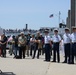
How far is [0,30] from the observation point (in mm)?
14156

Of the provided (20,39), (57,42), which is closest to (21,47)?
(20,39)

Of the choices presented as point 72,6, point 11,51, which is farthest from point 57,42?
point 72,6

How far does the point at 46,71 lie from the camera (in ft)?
48.1

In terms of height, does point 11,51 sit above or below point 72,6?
below

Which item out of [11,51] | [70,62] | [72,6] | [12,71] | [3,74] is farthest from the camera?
[72,6]

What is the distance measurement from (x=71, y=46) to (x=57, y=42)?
93 cm

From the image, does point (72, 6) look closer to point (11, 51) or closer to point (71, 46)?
point (11, 51)

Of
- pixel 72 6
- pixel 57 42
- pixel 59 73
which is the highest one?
pixel 72 6

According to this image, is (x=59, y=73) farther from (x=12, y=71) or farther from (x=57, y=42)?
(x=57, y=42)

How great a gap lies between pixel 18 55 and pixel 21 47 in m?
0.56

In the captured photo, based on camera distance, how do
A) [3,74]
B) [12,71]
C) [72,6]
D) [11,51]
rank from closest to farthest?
[3,74], [12,71], [11,51], [72,6]

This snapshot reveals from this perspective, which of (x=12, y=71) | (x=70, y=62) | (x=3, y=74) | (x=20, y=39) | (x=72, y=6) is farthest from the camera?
(x=72, y=6)

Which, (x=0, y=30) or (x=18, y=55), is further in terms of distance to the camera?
(x=18, y=55)

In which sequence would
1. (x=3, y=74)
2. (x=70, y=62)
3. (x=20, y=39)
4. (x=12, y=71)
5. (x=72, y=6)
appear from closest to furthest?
(x=3, y=74) < (x=12, y=71) < (x=70, y=62) < (x=20, y=39) < (x=72, y=6)
